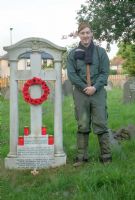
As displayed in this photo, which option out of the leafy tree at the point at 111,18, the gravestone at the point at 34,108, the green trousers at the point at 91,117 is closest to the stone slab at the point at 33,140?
the gravestone at the point at 34,108

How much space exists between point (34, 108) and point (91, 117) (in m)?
0.89

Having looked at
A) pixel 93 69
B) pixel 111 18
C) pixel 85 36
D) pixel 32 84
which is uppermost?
pixel 111 18

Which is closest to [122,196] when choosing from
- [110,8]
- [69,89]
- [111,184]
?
[111,184]

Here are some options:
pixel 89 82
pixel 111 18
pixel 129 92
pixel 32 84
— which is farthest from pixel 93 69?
pixel 129 92

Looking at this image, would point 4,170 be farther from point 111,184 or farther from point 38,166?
point 111,184

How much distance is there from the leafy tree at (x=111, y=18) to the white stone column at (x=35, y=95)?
311cm

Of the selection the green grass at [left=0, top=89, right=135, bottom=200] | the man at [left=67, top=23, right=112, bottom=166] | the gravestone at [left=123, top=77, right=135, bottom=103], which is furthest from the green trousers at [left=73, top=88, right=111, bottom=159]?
the gravestone at [left=123, top=77, right=135, bottom=103]

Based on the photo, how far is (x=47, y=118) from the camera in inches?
531

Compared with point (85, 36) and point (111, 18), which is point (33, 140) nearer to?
point (85, 36)

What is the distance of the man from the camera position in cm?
708

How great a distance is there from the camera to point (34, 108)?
7297mm

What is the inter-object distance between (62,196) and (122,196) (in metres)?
0.73

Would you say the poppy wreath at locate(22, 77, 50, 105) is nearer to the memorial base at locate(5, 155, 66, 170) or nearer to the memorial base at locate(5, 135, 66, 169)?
the memorial base at locate(5, 135, 66, 169)

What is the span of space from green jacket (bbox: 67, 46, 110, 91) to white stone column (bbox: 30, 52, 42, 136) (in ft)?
1.58
